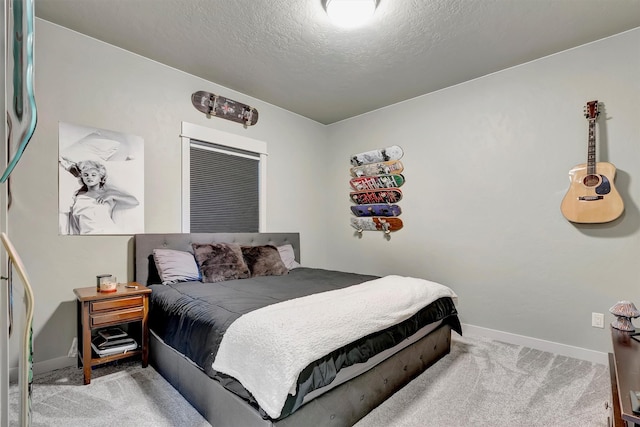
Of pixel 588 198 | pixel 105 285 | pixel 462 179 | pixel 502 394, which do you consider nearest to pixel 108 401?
pixel 105 285

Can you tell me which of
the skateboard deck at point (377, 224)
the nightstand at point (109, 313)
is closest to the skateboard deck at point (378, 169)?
the skateboard deck at point (377, 224)

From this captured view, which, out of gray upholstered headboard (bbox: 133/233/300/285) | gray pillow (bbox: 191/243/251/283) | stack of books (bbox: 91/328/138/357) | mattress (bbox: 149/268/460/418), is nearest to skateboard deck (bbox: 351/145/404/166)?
gray upholstered headboard (bbox: 133/233/300/285)

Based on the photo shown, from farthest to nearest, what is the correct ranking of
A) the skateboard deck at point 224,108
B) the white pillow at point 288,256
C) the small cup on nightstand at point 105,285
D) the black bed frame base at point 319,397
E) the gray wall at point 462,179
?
the white pillow at point 288,256 → the skateboard deck at point 224,108 → the gray wall at point 462,179 → the small cup on nightstand at point 105,285 → the black bed frame base at point 319,397

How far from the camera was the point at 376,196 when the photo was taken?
4031 millimetres

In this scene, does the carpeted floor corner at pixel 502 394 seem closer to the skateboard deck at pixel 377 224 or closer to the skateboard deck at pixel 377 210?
the skateboard deck at pixel 377 224

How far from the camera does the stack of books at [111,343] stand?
7.40 ft

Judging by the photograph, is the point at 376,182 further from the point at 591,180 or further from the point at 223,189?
the point at 591,180

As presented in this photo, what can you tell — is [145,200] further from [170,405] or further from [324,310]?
[324,310]

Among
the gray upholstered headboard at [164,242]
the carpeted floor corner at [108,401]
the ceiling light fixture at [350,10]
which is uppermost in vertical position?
the ceiling light fixture at [350,10]

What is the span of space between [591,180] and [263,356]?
9.36ft

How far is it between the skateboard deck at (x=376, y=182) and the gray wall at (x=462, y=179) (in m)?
0.14

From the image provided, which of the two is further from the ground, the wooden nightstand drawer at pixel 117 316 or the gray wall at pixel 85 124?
the gray wall at pixel 85 124

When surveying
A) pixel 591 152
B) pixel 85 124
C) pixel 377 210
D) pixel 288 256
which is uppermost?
pixel 85 124

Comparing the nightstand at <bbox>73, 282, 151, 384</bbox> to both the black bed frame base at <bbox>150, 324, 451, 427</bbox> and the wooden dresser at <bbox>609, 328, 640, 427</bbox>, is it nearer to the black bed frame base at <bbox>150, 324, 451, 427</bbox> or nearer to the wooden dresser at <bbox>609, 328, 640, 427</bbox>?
the black bed frame base at <bbox>150, 324, 451, 427</bbox>
